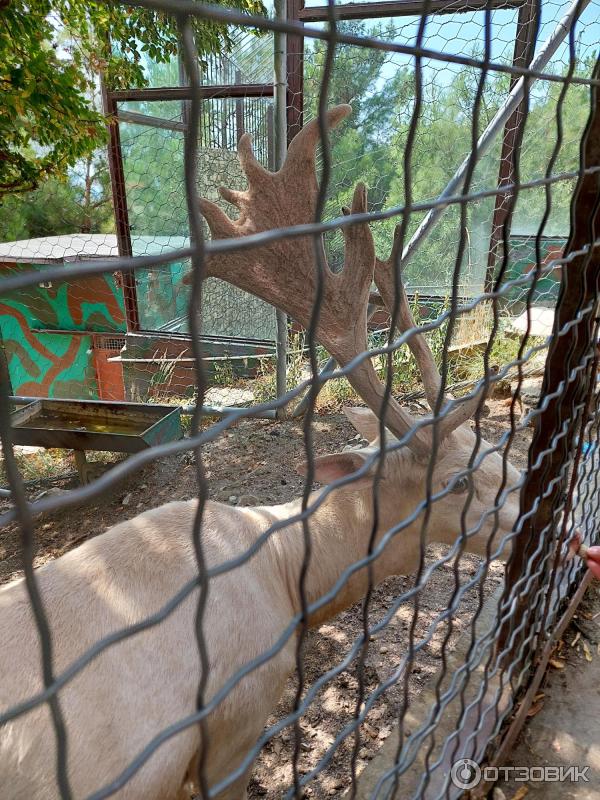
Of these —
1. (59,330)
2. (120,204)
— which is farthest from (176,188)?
(59,330)

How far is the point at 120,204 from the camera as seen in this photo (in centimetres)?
641

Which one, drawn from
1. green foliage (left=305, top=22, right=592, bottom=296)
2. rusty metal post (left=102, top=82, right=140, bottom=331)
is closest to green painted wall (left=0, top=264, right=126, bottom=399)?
rusty metal post (left=102, top=82, right=140, bottom=331)

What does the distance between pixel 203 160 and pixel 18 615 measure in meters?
5.08

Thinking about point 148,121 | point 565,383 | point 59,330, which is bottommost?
point 59,330

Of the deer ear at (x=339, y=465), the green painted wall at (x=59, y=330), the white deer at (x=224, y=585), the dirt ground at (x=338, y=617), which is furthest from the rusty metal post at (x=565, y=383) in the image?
the green painted wall at (x=59, y=330)

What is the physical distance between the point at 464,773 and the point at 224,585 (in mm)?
956

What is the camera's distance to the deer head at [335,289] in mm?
1712

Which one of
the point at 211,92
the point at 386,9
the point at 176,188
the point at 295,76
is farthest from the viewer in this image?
the point at 176,188

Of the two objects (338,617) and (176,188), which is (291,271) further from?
(176,188)

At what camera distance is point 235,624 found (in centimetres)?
165

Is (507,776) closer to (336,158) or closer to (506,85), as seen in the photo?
(336,158)

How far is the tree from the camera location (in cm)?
321

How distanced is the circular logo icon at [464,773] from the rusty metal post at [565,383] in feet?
1.35

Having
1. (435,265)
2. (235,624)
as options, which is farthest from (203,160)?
(235,624)
